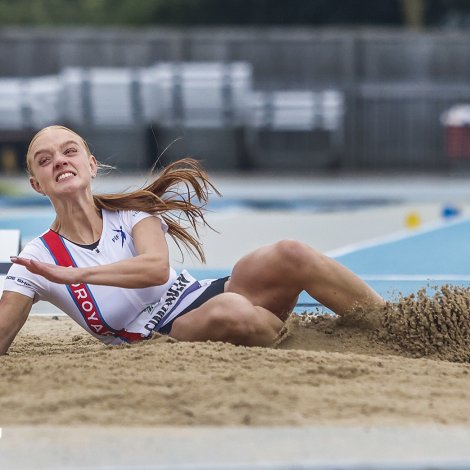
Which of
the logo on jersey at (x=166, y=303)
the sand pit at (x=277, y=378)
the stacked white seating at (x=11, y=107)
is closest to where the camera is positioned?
the sand pit at (x=277, y=378)

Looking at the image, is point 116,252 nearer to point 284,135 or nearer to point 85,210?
point 85,210

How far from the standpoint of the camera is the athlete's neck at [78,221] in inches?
215

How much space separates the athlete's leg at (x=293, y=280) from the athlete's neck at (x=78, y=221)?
0.70 m

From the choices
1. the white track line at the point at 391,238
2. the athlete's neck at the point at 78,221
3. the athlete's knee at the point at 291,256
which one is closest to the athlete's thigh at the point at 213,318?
the athlete's knee at the point at 291,256

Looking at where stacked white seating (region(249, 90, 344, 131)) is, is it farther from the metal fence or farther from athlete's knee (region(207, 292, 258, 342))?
athlete's knee (region(207, 292, 258, 342))

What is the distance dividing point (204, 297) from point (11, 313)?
0.90 m

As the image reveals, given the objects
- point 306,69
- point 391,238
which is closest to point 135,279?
point 391,238

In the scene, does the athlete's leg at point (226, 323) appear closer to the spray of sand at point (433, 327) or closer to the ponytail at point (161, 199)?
the ponytail at point (161, 199)

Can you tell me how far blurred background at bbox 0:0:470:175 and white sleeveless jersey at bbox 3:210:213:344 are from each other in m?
15.2

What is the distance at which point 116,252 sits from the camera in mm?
5492

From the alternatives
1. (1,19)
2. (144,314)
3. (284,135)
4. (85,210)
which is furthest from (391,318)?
(1,19)

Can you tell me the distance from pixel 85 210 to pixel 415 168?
56.3 feet

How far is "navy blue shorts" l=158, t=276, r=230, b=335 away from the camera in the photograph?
5.49 meters

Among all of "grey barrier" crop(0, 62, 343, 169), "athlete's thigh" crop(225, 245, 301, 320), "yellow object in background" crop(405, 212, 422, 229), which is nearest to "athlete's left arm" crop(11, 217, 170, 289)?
"athlete's thigh" crop(225, 245, 301, 320)
